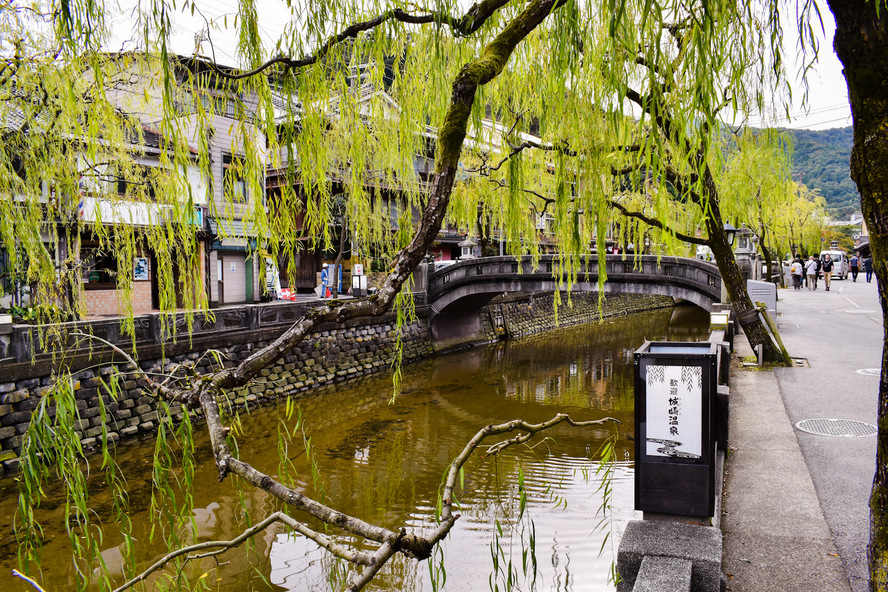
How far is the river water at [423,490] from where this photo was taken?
6.12 meters

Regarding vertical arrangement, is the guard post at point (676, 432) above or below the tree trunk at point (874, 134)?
below

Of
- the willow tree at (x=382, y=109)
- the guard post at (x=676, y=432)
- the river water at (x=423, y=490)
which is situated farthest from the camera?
the river water at (x=423, y=490)

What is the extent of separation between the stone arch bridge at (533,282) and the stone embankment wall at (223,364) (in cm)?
108

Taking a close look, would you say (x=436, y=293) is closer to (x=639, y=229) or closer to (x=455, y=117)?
(x=639, y=229)

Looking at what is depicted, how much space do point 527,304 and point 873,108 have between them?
26.8 metres

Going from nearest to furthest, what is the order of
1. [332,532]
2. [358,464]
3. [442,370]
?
1. [332,532]
2. [358,464]
3. [442,370]

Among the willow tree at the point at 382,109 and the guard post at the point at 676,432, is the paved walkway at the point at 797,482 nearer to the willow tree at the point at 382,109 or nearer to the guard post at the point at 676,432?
the guard post at the point at 676,432

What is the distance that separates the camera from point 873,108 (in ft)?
8.55

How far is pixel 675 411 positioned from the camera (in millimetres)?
3875

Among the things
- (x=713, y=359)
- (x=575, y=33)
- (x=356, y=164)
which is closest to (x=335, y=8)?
(x=356, y=164)

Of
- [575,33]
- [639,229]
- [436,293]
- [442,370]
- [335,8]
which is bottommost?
[442,370]

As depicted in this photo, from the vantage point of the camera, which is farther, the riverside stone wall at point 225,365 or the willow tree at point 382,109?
the riverside stone wall at point 225,365

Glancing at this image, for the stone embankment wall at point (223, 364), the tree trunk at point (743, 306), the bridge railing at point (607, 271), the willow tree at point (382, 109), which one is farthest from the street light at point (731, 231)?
the willow tree at point (382, 109)

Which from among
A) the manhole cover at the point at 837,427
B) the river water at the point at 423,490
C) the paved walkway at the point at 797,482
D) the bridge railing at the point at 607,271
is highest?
the bridge railing at the point at 607,271
